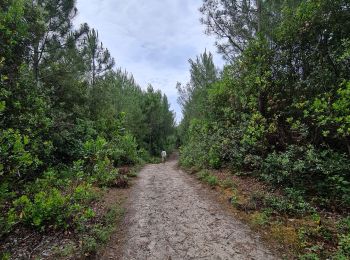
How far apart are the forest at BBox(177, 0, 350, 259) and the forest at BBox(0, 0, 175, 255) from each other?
13.2ft

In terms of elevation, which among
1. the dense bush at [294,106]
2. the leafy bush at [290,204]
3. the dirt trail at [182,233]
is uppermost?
the dense bush at [294,106]

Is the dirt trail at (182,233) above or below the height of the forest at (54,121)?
below

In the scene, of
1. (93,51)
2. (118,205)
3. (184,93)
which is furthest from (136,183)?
(184,93)

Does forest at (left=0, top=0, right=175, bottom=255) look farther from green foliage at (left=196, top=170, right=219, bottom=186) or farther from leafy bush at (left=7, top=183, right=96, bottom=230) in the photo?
green foliage at (left=196, top=170, right=219, bottom=186)

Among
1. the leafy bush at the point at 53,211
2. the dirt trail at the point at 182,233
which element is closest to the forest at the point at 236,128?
the leafy bush at the point at 53,211

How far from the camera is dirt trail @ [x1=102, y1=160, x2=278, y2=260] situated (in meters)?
4.24

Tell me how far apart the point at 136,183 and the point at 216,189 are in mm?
3274

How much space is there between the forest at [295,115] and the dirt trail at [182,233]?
35.0 inches

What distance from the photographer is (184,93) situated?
3303 centimetres

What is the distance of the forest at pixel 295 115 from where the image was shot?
5652 millimetres

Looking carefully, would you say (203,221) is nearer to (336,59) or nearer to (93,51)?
(336,59)

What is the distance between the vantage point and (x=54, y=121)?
900 centimetres

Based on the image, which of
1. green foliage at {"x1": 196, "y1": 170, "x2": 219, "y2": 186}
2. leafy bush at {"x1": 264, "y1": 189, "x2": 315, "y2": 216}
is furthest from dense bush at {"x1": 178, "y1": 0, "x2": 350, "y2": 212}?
green foliage at {"x1": 196, "y1": 170, "x2": 219, "y2": 186}

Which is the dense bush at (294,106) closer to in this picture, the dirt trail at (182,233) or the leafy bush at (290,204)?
the leafy bush at (290,204)
